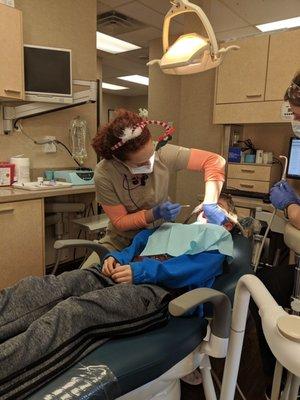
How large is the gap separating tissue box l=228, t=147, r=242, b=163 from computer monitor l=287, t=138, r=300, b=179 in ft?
1.40

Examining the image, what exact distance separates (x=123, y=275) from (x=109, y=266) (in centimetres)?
10

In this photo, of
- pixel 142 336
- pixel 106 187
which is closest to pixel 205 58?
pixel 106 187

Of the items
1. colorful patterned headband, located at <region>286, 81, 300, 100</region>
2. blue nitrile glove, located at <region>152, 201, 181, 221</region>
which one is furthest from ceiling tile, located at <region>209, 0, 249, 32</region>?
blue nitrile glove, located at <region>152, 201, 181, 221</region>

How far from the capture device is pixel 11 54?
6.68 ft

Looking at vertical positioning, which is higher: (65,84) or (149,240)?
(65,84)

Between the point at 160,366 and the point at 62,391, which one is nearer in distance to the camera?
the point at 62,391

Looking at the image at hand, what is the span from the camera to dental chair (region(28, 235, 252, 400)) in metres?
0.69

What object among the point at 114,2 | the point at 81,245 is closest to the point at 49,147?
the point at 81,245

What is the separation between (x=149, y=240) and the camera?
133 centimetres

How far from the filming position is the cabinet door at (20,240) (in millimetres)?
1932

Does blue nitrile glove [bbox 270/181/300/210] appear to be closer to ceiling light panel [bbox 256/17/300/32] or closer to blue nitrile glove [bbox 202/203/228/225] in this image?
blue nitrile glove [bbox 202/203/228/225]

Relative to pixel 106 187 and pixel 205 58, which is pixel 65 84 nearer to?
pixel 106 187

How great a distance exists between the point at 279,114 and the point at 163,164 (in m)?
1.26

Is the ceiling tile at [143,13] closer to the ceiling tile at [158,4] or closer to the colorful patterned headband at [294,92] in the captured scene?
the ceiling tile at [158,4]
